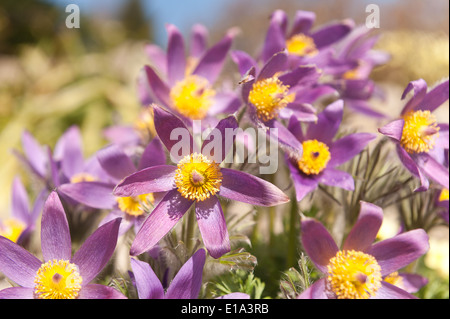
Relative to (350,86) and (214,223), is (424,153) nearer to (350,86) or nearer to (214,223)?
(350,86)

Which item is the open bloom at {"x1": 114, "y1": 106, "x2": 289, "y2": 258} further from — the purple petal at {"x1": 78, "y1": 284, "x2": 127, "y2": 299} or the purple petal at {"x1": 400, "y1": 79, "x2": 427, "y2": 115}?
the purple petal at {"x1": 400, "y1": 79, "x2": 427, "y2": 115}

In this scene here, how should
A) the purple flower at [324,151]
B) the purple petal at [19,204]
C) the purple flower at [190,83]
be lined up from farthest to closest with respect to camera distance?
the purple petal at [19,204] < the purple flower at [190,83] < the purple flower at [324,151]

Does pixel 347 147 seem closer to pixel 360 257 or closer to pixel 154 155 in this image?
pixel 360 257

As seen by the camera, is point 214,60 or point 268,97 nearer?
point 268,97

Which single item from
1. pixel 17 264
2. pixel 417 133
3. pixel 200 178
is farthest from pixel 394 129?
pixel 17 264

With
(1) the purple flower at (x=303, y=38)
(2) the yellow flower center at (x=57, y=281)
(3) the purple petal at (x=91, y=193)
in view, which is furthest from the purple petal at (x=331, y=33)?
(2) the yellow flower center at (x=57, y=281)

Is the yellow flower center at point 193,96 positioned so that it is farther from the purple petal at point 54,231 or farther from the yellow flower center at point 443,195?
the yellow flower center at point 443,195
